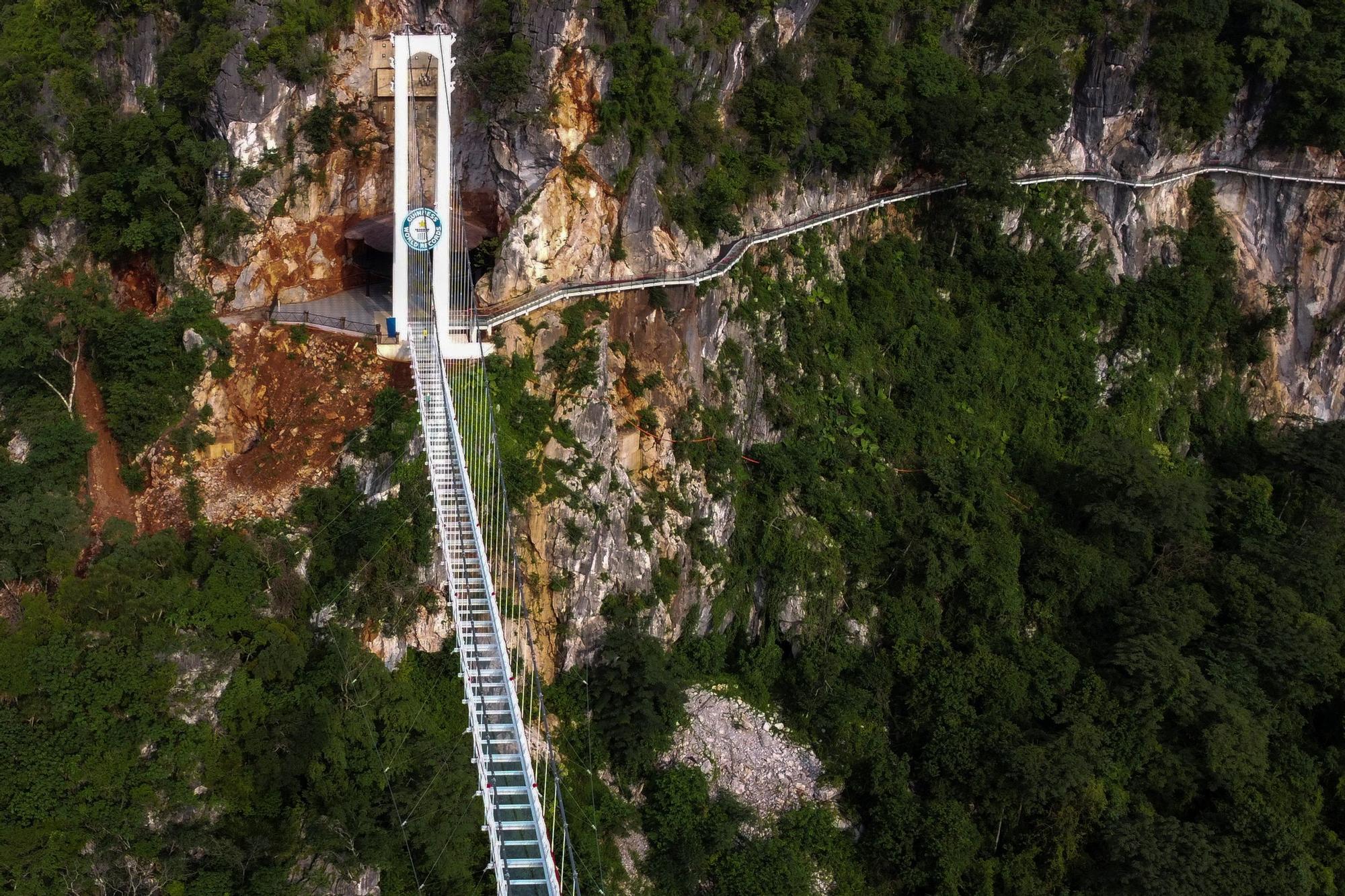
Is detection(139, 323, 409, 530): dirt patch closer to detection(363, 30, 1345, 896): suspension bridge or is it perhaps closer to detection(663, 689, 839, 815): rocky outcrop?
detection(363, 30, 1345, 896): suspension bridge

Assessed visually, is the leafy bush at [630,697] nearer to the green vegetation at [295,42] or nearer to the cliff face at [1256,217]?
the green vegetation at [295,42]

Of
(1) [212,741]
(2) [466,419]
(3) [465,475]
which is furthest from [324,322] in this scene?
(1) [212,741]

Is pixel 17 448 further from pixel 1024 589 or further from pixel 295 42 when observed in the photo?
→ pixel 1024 589

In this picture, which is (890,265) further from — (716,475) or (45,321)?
(45,321)

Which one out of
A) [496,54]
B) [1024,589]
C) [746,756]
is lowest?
[746,756]

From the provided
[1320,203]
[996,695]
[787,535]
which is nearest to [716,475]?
[787,535]

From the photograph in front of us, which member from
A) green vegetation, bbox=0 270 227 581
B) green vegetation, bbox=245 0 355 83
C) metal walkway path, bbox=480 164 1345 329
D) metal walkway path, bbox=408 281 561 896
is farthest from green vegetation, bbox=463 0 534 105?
green vegetation, bbox=0 270 227 581

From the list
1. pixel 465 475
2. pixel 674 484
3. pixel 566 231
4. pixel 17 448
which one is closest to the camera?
pixel 465 475

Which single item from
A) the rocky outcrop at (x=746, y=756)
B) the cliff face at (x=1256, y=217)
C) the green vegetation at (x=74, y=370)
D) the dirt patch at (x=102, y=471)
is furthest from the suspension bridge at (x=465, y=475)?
the cliff face at (x=1256, y=217)
